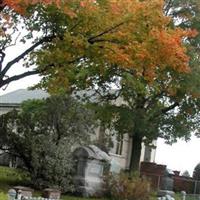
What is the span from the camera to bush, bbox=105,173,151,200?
29.4 metres

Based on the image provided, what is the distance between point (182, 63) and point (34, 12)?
17.6 feet

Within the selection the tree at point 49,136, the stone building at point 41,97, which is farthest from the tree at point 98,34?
the stone building at point 41,97

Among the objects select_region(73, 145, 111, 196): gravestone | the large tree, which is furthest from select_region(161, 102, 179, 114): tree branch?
the large tree

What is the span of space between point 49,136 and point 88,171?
3.04 meters

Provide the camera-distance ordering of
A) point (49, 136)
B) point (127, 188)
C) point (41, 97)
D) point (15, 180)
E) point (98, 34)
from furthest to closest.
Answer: point (41, 97) → point (15, 180) → point (127, 188) → point (49, 136) → point (98, 34)

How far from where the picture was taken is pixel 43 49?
23344 mm

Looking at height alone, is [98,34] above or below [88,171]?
above

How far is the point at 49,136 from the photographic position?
29219mm

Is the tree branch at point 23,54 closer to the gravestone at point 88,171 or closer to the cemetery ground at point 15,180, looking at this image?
the cemetery ground at point 15,180

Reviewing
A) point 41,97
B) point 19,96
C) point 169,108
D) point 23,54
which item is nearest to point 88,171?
point 169,108

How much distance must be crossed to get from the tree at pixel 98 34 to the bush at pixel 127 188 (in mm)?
8174

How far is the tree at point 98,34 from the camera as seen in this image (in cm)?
2017

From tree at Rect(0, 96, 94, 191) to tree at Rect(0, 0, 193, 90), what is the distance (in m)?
6.62

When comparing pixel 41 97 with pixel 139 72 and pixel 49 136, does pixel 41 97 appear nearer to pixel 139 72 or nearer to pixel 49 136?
pixel 49 136
